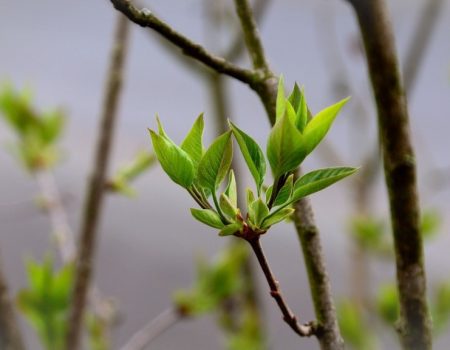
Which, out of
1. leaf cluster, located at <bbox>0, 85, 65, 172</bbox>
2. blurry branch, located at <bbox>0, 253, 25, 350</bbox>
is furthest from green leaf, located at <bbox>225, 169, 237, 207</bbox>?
leaf cluster, located at <bbox>0, 85, 65, 172</bbox>

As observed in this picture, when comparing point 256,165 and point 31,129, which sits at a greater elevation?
point 31,129

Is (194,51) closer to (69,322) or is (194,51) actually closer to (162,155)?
(162,155)

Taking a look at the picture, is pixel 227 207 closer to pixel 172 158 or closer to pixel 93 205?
pixel 172 158

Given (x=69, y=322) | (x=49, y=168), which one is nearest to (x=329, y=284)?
(x=69, y=322)

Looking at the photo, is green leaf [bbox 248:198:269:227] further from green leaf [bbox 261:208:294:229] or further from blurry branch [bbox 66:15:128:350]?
blurry branch [bbox 66:15:128:350]

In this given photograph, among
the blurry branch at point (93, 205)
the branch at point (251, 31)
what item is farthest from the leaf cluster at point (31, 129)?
the branch at point (251, 31)

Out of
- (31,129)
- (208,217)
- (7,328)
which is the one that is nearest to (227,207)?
(208,217)

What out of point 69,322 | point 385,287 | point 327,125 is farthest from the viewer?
point 385,287
